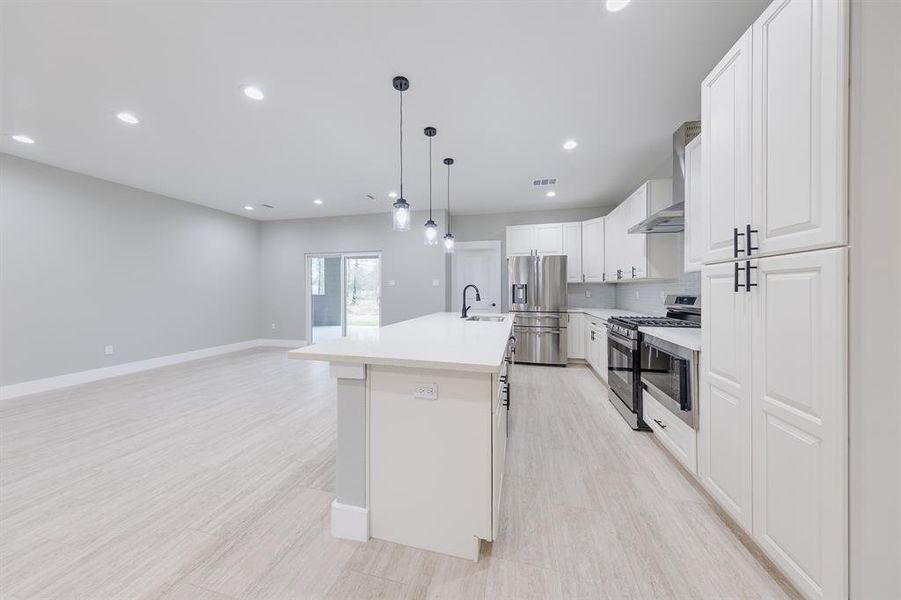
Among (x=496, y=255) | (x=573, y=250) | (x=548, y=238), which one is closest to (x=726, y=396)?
(x=573, y=250)

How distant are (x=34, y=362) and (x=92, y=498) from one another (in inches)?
132

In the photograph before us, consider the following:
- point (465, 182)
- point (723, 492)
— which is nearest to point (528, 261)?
point (465, 182)

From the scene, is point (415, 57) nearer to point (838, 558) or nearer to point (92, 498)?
point (838, 558)

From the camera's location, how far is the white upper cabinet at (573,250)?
5180 mm

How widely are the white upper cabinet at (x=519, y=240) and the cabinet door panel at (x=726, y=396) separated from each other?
3735 mm

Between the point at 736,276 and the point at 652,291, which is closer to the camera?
the point at 736,276

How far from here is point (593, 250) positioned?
5000 millimetres

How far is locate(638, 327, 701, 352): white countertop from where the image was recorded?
1855 mm

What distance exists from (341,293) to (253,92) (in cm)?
445

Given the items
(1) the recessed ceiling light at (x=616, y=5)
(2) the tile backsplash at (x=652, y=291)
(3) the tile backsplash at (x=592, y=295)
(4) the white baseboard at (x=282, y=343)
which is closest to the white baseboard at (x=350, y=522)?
(1) the recessed ceiling light at (x=616, y=5)

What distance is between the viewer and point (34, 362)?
3.62 metres

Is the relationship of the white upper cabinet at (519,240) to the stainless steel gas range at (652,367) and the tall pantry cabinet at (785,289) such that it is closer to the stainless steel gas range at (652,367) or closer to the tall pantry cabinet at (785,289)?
the stainless steel gas range at (652,367)

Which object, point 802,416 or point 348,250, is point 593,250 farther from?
point 348,250

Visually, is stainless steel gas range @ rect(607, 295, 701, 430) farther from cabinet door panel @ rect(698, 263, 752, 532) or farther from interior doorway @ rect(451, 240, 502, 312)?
interior doorway @ rect(451, 240, 502, 312)
